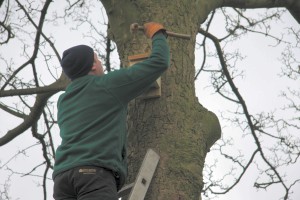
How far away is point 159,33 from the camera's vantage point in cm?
292

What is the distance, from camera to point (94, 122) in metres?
2.68

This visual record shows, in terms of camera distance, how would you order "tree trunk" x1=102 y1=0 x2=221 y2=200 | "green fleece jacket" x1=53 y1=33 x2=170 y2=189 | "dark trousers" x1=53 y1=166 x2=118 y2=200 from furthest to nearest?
1. "tree trunk" x1=102 y1=0 x2=221 y2=200
2. "green fleece jacket" x1=53 y1=33 x2=170 y2=189
3. "dark trousers" x1=53 y1=166 x2=118 y2=200

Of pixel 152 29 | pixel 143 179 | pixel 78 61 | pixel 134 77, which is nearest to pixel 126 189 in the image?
pixel 143 179

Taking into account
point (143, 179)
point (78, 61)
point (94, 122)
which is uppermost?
point (78, 61)

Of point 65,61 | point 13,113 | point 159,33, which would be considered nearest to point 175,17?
point 159,33

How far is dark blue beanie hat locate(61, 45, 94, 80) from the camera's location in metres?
2.85

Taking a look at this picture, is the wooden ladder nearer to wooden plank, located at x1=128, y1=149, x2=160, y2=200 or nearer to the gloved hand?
wooden plank, located at x1=128, y1=149, x2=160, y2=200

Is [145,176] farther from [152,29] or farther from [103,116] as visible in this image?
[152,29]

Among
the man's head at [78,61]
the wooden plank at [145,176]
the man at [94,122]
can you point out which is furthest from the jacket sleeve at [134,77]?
the wooden plank at [145,176]

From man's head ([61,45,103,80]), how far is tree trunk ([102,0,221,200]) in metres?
0.43

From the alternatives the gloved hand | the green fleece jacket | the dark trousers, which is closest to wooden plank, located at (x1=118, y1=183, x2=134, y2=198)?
the green fleece jacket

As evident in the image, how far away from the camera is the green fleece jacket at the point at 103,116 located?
262cm

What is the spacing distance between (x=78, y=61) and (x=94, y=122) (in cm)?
36

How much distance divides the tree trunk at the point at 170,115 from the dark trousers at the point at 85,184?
39 centimetres
